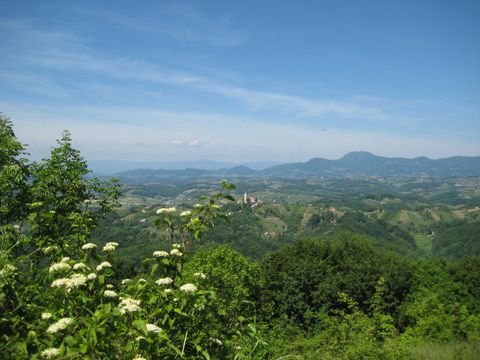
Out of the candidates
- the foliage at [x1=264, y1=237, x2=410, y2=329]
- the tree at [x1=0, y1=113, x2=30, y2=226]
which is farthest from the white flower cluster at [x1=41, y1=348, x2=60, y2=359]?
the foliage at [x1=264, y1=237, x2=410, y2=329]

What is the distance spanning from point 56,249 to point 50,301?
1022 millimetres

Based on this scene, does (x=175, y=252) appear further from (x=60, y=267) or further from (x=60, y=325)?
(x=60, y=325)

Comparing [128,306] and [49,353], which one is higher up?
[128,306]

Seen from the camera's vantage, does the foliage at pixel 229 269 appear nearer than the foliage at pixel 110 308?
No

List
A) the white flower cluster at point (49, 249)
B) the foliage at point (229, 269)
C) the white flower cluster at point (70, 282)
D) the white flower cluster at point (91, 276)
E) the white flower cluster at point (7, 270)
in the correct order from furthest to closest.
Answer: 1. the foliage at point (229, 269)
2. the white flower cluster at point (49, 249)
3. the white flower cluster at point (91, 276)
4. the white flower cluster at point (70, 282)
5. the white flower cluster at point (7, 270)

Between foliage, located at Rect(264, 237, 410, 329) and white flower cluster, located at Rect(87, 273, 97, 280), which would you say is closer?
white flower cluster, located at Rect(87, 273, 97, 280)

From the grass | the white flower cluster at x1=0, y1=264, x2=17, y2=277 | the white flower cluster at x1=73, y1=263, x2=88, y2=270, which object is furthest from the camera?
the grass

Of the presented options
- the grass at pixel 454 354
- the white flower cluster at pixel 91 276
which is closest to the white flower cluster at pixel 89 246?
the white flower cluster at pixel 91 276

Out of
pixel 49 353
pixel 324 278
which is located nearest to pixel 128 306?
pixel 49 353

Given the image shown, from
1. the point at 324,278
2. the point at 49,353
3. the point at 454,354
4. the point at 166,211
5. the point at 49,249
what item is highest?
the point at 166,211

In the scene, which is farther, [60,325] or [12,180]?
[12,180]

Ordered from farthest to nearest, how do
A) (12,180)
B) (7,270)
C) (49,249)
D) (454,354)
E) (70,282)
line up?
(454,354) < (12,180) < (49,249) < (70,282) < (7,270)

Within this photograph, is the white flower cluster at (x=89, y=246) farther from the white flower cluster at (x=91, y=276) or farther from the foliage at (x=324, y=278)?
the foliage at (x=324, y=278)

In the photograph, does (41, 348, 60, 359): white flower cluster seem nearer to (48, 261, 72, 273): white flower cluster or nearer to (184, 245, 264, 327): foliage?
(48, 261, 72, 273): white flower cluster
